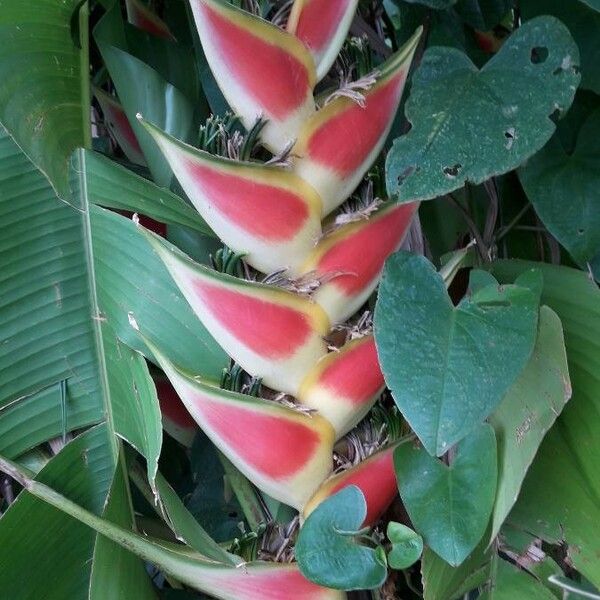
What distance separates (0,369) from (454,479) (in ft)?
1.14

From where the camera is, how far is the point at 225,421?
43 centimetres

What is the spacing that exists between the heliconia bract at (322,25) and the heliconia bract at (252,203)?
0.27 ft

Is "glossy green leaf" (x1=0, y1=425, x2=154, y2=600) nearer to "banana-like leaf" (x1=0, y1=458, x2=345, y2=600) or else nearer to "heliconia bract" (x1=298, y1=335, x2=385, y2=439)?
"banana-like leaf" (x1=0, y1=458, x2=345, y2=600)

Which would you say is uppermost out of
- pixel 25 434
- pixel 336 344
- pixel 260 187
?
pixel 260 187

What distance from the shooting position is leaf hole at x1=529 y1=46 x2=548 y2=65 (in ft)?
1.52

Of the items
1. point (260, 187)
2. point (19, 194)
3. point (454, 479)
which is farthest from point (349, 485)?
point (19, 194)

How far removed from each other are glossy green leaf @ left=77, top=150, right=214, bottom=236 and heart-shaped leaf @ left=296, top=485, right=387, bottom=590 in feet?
0.70

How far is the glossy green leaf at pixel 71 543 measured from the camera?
0.47m

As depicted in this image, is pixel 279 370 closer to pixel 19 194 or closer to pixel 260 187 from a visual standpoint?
pixel 260 187

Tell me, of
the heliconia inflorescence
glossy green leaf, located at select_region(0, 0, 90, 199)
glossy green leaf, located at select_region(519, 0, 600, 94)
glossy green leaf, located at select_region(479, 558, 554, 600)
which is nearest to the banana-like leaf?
the heliconia inflorescence

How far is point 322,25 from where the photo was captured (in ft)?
1.43

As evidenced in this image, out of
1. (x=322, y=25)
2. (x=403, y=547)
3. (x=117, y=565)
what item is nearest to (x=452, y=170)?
(x=322, y=25)

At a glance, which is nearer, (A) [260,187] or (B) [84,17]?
(A) [260,187]

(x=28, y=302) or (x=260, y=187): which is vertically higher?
(x=260, y=187)
